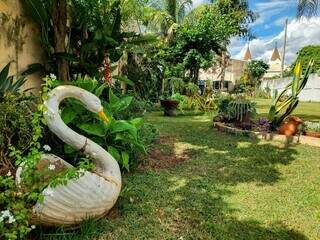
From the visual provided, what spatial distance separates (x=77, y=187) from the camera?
2.74 meters

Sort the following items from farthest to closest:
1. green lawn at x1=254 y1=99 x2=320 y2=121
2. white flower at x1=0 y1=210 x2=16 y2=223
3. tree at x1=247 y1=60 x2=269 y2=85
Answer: tree at x1=247 y1=60 x2=269 y2=85
green lawn at x1=254 y1=99 x2=320 y2=121
white flower at x1=0 y1=210 x2=16 y2=223

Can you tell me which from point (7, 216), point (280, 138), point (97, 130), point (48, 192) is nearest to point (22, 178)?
point (48, 192)

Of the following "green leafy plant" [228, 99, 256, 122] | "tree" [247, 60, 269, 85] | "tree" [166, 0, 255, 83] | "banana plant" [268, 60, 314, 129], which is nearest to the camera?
"banana plant" [268, 60, 314, 129]

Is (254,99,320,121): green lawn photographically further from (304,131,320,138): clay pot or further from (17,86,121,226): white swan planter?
(17,86,121,226): white swan planter

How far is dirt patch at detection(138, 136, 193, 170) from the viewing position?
493 centimetres

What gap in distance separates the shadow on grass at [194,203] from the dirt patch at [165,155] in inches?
7.2

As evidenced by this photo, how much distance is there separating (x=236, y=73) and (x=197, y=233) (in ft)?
155

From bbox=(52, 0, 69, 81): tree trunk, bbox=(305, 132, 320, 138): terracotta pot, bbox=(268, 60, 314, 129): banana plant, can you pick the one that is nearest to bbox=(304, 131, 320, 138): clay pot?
bbox=(305, 132, 320, 138): terracotta pot

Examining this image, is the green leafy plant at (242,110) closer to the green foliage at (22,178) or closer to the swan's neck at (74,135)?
the swan's neck at (74,135)

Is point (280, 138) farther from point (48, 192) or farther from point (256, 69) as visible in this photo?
point (256, 69)

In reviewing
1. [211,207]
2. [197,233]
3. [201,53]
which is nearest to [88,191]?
[197,233]

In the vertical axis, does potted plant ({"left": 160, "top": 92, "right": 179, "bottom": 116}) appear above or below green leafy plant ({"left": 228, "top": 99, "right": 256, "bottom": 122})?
below

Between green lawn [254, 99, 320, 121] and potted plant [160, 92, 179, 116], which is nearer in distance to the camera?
potted plant [160, 92, 179, 116]

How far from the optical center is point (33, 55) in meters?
5.08
